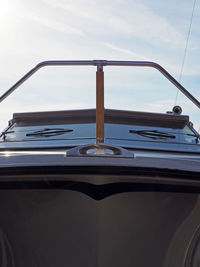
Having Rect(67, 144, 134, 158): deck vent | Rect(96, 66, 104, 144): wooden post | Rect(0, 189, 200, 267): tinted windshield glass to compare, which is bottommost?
Rect(0, 189, 200, 267): tinted windshield glass

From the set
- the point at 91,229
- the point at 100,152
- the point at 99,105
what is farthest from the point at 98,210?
the point at 99,105

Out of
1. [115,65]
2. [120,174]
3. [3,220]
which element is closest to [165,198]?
[120,174]

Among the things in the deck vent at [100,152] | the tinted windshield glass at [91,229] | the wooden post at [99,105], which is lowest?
the tinted windshield glass at [91,229]

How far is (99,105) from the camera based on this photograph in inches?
70.8

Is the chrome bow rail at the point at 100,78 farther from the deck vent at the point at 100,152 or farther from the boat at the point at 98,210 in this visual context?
the boat at the point at 98,210

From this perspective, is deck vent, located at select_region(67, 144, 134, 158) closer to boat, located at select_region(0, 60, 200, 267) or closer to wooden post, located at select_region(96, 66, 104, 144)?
boat, located at select_region(0, 60, 200, 267)

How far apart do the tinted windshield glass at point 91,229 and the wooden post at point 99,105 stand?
424 mm

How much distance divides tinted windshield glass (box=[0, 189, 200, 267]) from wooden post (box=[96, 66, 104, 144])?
1.39 ft

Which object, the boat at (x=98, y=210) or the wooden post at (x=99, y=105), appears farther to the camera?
the wooden post at (x=99, y=105)

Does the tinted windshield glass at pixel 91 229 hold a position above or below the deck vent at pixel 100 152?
below

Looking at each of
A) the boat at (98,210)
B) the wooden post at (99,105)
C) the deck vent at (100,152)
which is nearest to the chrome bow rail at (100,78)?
the wooden post at (99,105)

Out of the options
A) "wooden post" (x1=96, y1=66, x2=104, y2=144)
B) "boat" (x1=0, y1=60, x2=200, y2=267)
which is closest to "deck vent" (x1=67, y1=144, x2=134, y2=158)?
"boat" (x1=0, y1=60, x2=200, y2=267)

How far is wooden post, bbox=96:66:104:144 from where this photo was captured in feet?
5.72

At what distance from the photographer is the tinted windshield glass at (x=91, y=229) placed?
1356mm
